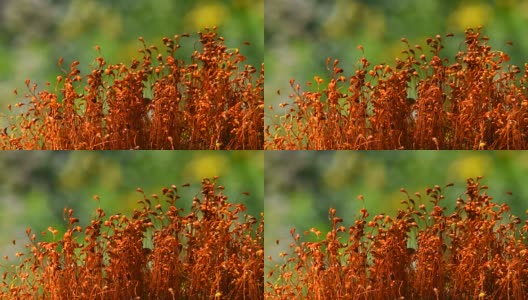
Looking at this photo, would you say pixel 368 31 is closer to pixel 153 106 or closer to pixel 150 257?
pixel 153 106

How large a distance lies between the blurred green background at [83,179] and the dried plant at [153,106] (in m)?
0.05

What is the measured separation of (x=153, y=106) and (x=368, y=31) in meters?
1.07

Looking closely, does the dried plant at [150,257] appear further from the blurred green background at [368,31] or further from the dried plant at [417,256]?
the blurred green background at [368,31]

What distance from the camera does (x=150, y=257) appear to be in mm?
3395

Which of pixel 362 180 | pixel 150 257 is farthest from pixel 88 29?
pixel 362 180

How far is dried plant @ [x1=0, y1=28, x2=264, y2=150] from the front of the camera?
133 inches

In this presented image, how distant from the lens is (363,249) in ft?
11.2

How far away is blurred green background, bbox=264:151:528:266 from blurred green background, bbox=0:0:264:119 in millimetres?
559

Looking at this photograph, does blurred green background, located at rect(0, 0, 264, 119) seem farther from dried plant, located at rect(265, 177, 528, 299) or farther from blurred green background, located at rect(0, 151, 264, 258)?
dried plant, located at rect(265, 177, 528, 299)

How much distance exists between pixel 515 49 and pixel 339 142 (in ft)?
3.07

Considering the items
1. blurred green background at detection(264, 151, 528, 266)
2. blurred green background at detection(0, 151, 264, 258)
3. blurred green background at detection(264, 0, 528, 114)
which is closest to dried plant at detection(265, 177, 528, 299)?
blurred green background at detection(264, 151, 528, 266)

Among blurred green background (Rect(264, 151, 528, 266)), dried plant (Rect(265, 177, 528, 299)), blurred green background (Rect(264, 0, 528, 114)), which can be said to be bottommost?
dried plant (Rect(265, 177, 528, 299))

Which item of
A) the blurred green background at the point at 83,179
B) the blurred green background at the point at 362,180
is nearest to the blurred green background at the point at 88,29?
the blurred green background at the point at 83,179

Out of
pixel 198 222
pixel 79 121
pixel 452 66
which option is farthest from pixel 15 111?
pixel 452 66
